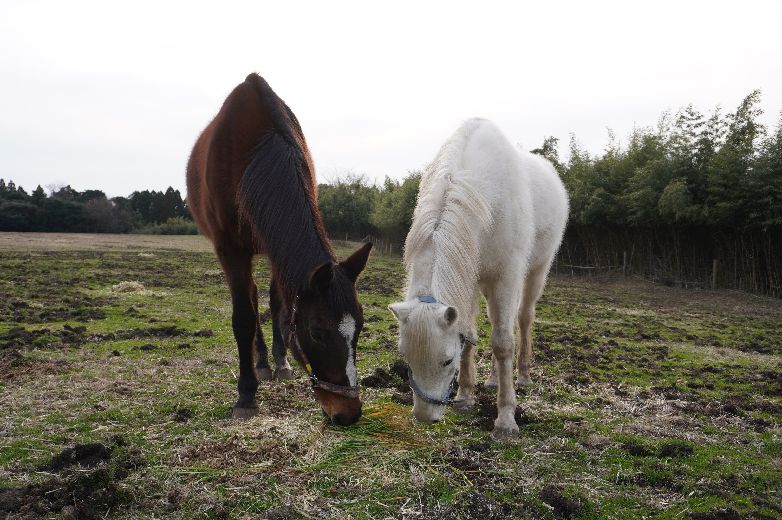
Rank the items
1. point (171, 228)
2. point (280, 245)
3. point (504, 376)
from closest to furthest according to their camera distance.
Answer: point (280, 245) < point (504, 376) < point (171, 228)

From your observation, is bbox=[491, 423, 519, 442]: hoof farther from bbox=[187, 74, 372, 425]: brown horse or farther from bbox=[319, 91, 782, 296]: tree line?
bbox=[319, 91, 782, 296]: tree line

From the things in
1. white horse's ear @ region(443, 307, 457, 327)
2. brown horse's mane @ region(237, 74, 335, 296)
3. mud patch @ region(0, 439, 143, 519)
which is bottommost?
mud patch @ region(0, 439, 143, 519)

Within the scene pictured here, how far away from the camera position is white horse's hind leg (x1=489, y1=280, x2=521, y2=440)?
378 cm

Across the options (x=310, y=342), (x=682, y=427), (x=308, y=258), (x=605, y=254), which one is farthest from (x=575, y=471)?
(x=605, y=254)

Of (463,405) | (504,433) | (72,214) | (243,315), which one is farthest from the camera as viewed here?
(72,214)

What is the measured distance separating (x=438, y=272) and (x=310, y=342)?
93cm

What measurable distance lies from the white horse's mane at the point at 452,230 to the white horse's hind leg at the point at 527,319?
5.98ft

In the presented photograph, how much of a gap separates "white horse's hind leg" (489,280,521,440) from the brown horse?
4.08ft

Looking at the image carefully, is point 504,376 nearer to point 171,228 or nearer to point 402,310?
point 402,310

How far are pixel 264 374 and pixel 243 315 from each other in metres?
1.14

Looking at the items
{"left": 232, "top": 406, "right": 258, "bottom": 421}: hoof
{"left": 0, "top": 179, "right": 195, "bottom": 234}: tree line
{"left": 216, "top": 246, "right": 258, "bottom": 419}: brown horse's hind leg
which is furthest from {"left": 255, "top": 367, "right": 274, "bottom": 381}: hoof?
{"left": 0, "top": 179, "right": 195, "bottom": 234}: tree line

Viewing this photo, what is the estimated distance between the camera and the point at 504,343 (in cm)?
384

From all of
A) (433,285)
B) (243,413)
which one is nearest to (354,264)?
(433,285)

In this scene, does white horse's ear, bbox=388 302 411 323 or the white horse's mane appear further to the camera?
the white horse's mane
